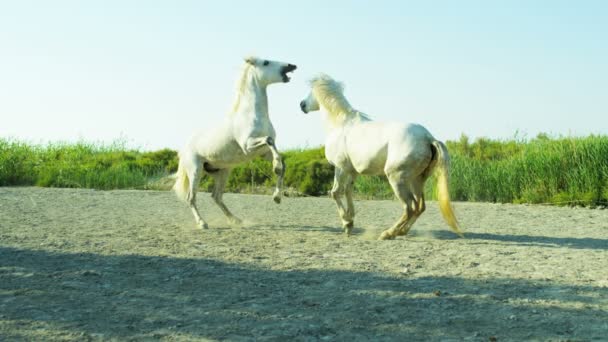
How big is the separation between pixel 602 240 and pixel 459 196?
6.40 m

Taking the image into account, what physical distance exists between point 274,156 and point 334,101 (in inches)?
43.2

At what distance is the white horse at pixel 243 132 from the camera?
8516mm

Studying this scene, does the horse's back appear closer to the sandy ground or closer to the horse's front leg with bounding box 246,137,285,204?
the horse's front leg with bounding box 246,137,285,204

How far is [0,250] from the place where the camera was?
7.45 m

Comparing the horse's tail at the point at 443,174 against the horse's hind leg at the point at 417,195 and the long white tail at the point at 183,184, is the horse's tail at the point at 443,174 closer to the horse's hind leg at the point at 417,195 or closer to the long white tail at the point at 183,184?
the horse's hind leg at the point at 417,195

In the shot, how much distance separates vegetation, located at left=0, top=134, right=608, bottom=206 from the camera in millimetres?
13523

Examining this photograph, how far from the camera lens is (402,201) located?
7453 mm

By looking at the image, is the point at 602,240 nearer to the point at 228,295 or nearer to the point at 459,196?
the point at 228,295

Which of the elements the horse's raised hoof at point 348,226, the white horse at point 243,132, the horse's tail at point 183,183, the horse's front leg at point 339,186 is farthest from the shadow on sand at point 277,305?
the horse's tail at point 183,183

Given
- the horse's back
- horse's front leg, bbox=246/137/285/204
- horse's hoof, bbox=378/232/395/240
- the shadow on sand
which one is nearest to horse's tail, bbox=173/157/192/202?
horse's front leg, bbox=246/137/285/204

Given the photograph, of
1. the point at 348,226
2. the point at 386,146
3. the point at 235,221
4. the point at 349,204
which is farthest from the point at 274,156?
the point at 235,221

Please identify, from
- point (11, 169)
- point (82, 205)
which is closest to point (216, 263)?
point (82, 205)

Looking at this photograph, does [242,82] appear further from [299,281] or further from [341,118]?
[299,281]

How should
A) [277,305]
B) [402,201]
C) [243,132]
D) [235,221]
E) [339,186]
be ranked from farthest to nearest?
[235,221], [243,132], [339,186], [402,201], [277,305]
